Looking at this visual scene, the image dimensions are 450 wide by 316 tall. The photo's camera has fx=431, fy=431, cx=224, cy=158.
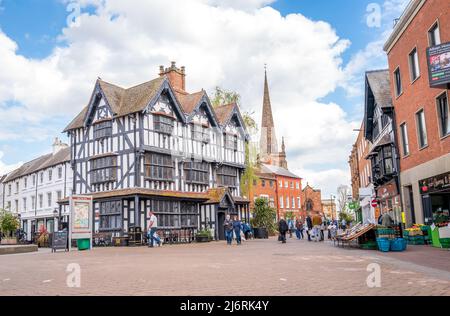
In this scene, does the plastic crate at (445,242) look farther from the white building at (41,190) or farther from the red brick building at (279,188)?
the red brick building at (279,188)

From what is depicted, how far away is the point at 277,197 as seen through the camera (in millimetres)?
66438

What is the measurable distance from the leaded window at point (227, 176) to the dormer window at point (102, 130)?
9.54 m

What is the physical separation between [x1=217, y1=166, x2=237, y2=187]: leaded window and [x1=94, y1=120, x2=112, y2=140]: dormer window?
9.54 metres

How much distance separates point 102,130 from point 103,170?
283cm

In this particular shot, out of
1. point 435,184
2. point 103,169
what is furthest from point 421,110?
point 103,169

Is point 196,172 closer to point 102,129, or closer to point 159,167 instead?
point 159,167

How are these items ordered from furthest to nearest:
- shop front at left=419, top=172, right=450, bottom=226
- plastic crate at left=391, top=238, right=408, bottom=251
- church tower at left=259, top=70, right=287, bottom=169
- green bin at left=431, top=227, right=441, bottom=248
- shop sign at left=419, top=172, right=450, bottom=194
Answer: church tower at left=259, top=70, right=287, bottom=169 < shop front at left=419, top=172, right=450, bottom=226 < shop sign at left=419, top=172, right=450, bottom=194 < green bin at left=431, top=227, right=441, bottom=248 < plastic crate at left=391, top=238, right=408, bottom=251

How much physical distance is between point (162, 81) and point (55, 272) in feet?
65.9

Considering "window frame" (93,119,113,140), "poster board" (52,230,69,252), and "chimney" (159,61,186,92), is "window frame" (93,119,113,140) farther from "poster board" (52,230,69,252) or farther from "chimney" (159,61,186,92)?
"poster board" (52,230,69,252)

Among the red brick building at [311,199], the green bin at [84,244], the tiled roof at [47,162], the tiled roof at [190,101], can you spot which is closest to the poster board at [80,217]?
the green bin at [84,244]

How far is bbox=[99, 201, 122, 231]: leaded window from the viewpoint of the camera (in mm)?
27906

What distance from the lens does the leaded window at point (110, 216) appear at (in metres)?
27.9

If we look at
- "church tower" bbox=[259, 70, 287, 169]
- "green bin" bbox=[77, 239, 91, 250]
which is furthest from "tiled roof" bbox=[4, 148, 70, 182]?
"church tower" bbox=[259, 70, 287, 169]
